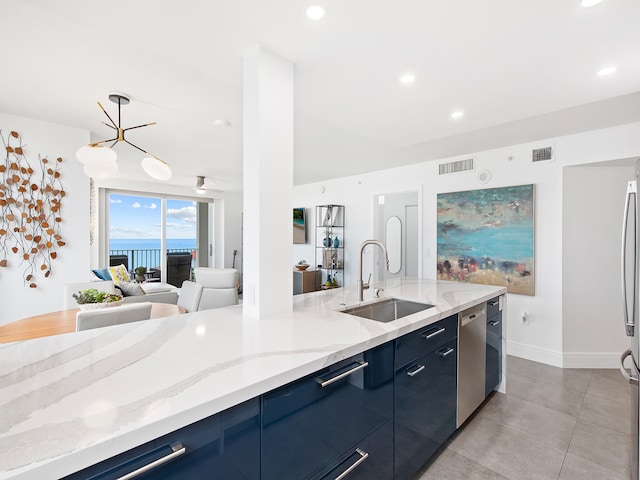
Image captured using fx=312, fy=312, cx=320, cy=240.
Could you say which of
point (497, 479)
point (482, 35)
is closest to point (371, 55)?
point (482, 35)

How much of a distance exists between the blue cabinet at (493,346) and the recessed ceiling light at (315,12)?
2250mm

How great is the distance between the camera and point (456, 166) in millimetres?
4164

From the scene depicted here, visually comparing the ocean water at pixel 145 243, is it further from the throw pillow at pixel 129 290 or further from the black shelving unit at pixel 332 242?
the black shelving unit at pixel 332 242

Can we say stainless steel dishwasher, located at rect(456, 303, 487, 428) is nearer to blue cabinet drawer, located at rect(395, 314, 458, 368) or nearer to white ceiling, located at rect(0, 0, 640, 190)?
blue cabinet drawer, located at rect(395, 314, 458, 368)

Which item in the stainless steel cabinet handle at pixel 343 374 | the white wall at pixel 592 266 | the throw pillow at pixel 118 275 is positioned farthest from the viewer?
the throw pillow at pixel 118 275

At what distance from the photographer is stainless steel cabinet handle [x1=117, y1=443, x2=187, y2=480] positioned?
2.28ft

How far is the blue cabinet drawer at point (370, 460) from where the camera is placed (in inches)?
48.9

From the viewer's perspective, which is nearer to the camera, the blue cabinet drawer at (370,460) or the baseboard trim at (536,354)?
the blue cabinet drawer at (370,460)

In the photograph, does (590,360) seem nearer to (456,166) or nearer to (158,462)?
(456,166)

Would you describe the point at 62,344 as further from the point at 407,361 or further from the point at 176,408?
the point at 407,361

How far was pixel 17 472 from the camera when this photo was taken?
0.56 m

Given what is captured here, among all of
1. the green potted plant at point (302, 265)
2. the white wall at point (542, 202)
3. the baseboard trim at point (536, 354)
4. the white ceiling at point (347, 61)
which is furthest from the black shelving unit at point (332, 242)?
the baseboard trim at point (536, 354)

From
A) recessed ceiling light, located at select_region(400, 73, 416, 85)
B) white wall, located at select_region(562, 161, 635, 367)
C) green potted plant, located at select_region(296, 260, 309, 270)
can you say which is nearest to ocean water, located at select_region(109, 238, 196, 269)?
green potted plant, located at select_region(296, 260, 309, 270)

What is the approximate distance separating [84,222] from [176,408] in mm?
3497
